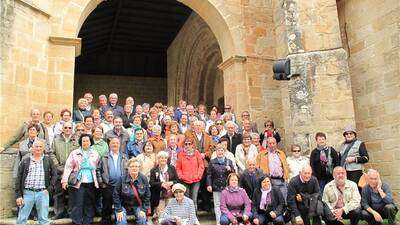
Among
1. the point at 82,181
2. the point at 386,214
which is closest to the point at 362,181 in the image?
the point at 386,214

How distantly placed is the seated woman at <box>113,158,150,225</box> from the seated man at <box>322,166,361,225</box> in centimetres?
241

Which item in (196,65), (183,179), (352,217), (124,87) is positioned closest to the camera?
(352,217)

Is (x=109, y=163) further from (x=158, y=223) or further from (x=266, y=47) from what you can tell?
(x=266, y=47)

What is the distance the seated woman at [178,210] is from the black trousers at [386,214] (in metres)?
2.26

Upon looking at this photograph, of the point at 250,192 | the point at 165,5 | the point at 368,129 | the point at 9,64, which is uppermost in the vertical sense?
the point at 165,5

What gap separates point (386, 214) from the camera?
5367 millimetres

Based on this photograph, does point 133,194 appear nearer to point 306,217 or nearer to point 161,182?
point 161,182

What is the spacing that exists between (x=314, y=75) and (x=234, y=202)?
278cm

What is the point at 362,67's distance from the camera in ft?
25.7

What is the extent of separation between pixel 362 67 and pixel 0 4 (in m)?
6.55

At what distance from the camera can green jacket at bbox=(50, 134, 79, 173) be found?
18.6 ft

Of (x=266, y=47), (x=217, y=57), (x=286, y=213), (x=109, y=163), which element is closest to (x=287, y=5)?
(x=266, y=47)

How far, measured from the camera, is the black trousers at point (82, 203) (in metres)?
5.19

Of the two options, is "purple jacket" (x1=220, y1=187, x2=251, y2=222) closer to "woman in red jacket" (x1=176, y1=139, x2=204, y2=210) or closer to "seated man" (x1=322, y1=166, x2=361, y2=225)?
"woman in red jacket" (x1=176, y1=139, x2=204, y2=210)
